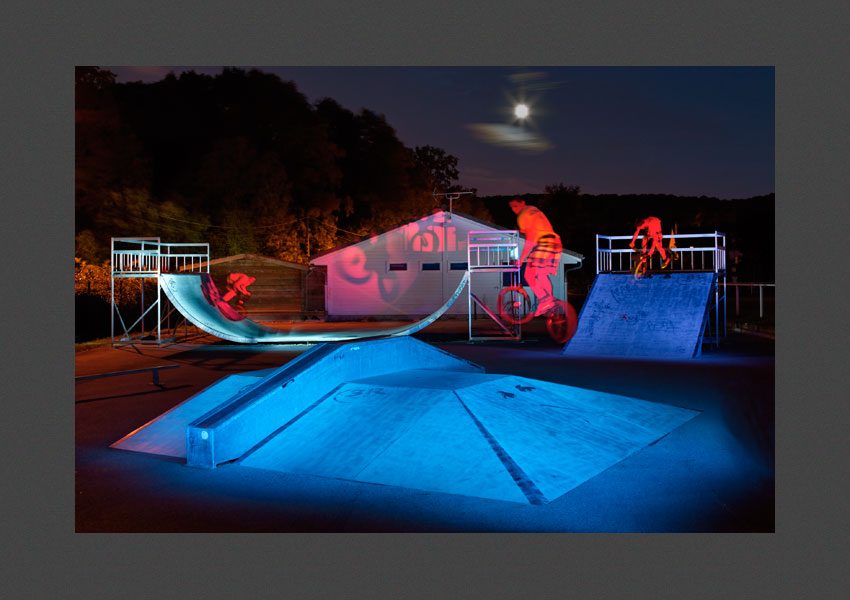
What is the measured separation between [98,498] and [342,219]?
3889 centimetres

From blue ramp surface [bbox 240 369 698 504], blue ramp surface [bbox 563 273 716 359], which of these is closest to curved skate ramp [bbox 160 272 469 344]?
blue ramp surface [bbox 563 273 716 359]

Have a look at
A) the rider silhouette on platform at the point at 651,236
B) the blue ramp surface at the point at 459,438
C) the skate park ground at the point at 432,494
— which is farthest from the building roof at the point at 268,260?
the blue ramp surface at the point at 459,438

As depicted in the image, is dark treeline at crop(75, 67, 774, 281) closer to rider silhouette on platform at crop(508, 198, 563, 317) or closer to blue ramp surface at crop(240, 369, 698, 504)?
rider silhouette on platform at crop(508, 198, 563, 317)

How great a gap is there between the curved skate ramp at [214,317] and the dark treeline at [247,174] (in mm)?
10567

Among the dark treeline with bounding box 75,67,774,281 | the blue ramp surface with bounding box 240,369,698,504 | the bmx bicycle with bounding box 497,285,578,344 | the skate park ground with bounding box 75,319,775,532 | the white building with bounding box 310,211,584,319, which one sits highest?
the dark treeline with bounding box 75,67,774,281

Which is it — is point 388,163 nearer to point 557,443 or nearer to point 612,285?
point 612,285

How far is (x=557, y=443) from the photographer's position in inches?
243

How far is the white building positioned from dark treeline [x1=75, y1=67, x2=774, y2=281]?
215cm

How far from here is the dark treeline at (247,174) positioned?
95.0ft

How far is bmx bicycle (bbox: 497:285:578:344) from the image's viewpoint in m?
18.6

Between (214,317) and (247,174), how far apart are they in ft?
65.4

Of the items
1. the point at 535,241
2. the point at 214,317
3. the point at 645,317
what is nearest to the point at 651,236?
the point at 645,317

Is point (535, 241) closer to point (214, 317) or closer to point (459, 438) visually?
point (214, 317)

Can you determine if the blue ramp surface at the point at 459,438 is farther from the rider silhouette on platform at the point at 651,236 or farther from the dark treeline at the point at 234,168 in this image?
the dark treeline at the point at 234,168
